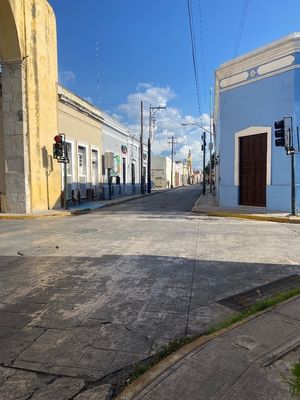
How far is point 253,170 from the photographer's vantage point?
17688mm

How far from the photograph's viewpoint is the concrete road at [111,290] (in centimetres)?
343

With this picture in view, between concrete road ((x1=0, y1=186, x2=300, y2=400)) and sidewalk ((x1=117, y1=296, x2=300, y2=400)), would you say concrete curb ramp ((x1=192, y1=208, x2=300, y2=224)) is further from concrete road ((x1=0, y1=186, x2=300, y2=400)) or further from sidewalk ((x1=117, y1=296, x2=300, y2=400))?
sidewalk ((x1=117, y1=296, x2=300, y2=400))

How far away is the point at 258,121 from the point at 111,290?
14.0 metres

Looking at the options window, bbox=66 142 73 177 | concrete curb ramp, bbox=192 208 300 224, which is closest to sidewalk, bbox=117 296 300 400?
concrete curb ramp, bbox=192 208 300 224

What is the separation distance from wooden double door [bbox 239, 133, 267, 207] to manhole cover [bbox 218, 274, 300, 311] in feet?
38.8

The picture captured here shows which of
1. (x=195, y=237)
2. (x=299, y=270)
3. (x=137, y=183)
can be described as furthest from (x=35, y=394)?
(x=137, y=183)

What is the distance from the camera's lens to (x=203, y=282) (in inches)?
227

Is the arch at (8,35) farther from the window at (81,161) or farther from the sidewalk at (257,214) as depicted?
the sidewalk at (257,214)

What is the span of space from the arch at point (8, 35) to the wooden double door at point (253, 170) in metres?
11.5

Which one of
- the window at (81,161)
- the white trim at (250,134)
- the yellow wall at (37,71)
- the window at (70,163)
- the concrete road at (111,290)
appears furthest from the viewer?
the window at (81,161)

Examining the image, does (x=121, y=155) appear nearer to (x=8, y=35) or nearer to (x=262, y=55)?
(x=8, y=35)

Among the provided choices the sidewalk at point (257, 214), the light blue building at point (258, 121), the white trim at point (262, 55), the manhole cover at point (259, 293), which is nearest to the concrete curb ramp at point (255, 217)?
the sidewalk at point (257, 214)

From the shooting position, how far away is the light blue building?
50.8 ft

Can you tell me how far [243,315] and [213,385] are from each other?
1.50m
